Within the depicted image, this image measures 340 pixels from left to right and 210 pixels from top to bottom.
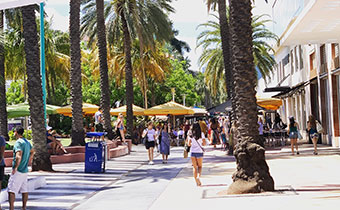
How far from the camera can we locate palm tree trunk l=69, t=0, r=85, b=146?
878 inches

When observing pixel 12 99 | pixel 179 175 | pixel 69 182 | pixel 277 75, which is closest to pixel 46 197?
pixel 69 182

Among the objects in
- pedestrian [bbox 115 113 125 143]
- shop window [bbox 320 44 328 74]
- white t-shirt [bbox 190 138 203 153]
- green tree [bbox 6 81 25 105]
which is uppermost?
green tree [bbox 6 81 25 105]

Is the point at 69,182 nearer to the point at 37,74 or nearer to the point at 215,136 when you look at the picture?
the point at 37,74

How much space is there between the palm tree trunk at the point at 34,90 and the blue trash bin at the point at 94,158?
1245 mm

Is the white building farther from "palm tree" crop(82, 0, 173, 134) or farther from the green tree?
the green tree

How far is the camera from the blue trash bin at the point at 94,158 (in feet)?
55.4

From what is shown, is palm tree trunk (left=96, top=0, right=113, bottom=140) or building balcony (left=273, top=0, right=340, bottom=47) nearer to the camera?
building balcony (left=273, top=0, right=340, bottom=47)

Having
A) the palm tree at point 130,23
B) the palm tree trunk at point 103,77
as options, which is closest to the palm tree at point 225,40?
the palm tree trunk at point 103,77

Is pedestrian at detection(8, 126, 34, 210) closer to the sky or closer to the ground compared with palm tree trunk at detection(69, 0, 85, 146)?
closer to the ground

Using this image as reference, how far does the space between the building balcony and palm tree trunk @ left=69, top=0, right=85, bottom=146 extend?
8452mm

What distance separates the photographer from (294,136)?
20000 mm

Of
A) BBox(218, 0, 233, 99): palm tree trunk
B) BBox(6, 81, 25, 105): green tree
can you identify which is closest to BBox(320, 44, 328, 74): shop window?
BBox(218, 0, 233, 99): palm tree trunk

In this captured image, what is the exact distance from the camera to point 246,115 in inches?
447

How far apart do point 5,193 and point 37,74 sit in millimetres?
5976
